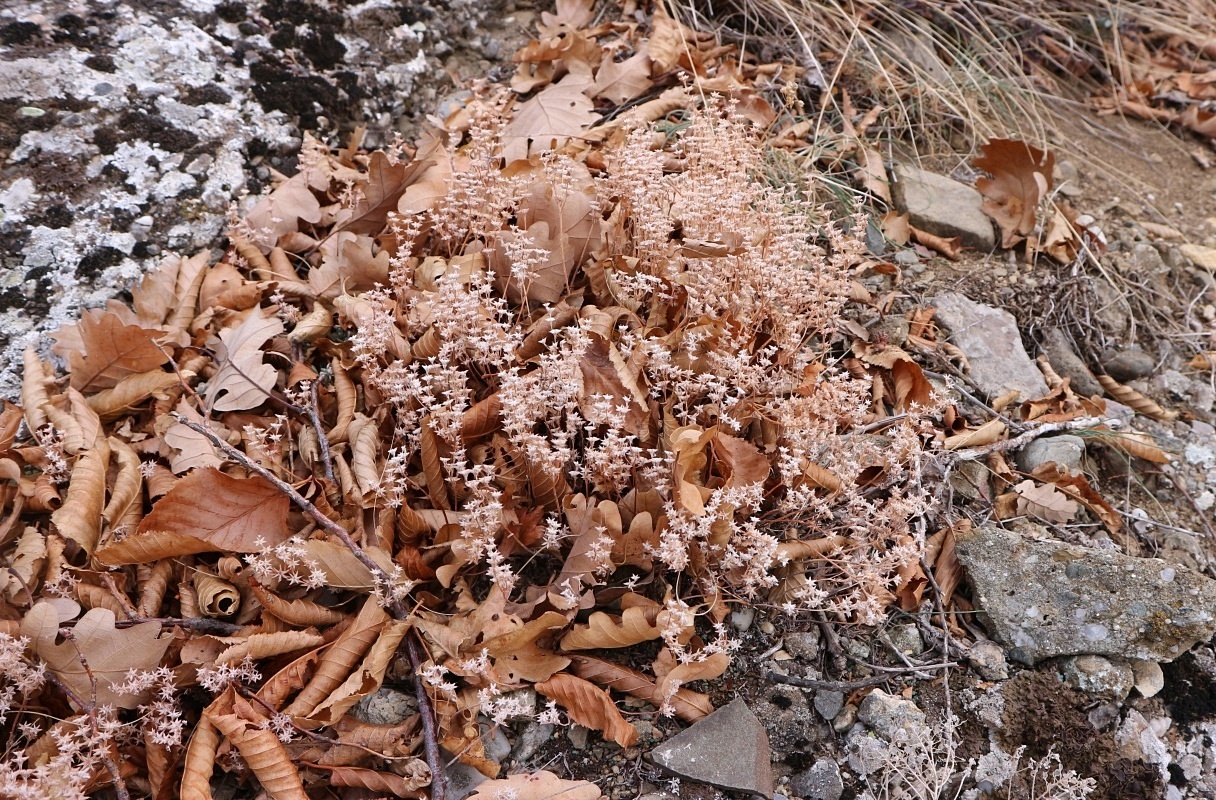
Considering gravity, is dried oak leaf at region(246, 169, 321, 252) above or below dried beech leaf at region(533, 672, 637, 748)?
above

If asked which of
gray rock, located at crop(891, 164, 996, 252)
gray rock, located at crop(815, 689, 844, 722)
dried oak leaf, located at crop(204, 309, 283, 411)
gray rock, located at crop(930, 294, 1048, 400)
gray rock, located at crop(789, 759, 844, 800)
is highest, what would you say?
gray rock, located at crop(891, 164, 996, 252)

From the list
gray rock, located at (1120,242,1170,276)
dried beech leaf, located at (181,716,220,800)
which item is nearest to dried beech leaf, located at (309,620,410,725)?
dried beech leaf, located at (181,716,220,800)

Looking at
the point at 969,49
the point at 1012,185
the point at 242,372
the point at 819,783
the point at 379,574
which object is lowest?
the point at 819,783

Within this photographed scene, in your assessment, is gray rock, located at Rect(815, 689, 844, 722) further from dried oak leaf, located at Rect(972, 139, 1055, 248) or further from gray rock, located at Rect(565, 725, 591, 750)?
dried oak leaf, located at Rect(972, 139, 1055, 248)

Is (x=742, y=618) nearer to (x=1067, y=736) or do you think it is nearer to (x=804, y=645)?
(x=804, y=645)

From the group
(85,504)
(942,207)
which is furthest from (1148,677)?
(85,504)

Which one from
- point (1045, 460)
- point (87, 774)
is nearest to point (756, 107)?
point (1045, 460)
